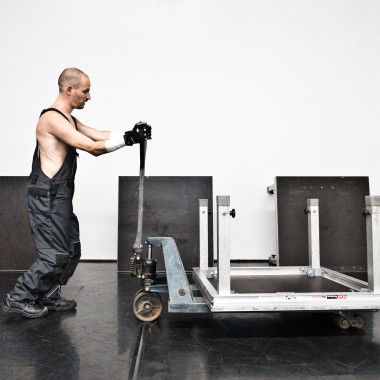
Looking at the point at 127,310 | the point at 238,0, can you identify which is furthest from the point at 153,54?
the point at 127,310

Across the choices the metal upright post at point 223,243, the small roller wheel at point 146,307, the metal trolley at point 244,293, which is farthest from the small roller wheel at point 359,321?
the small roller wheel at point 146,307

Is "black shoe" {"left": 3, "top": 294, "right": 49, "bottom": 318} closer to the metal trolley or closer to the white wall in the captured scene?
the metal trolley

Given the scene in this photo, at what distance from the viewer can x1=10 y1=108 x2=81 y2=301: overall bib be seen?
176 cm

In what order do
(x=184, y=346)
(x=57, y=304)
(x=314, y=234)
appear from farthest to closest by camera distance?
(x=314, y=234) < (x=57, y=304) < (x=184, y=346)

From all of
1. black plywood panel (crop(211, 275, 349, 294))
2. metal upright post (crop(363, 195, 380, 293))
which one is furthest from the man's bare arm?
metal upright post (crop(363, 195, 380, 293))

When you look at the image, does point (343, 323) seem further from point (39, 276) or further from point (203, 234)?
point (39, 276)

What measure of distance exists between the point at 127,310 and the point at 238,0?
3.44m

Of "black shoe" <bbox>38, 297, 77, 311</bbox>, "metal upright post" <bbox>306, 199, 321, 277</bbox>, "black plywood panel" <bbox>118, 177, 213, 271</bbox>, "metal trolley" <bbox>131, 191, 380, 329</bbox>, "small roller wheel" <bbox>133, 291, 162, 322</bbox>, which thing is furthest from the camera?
"black plywood panel" <bbox>118, 177, 213, 271</bbox>

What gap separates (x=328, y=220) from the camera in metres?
3.12

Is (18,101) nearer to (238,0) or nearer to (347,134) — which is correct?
(238,0)

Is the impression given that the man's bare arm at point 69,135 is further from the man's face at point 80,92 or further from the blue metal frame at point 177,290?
the blue metal frame at point 177,290

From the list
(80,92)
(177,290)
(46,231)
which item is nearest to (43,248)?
(46,231)

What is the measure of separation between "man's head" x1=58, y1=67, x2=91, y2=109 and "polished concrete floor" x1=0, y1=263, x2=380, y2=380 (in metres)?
1.21

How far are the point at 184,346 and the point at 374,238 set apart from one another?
95 centimetres
